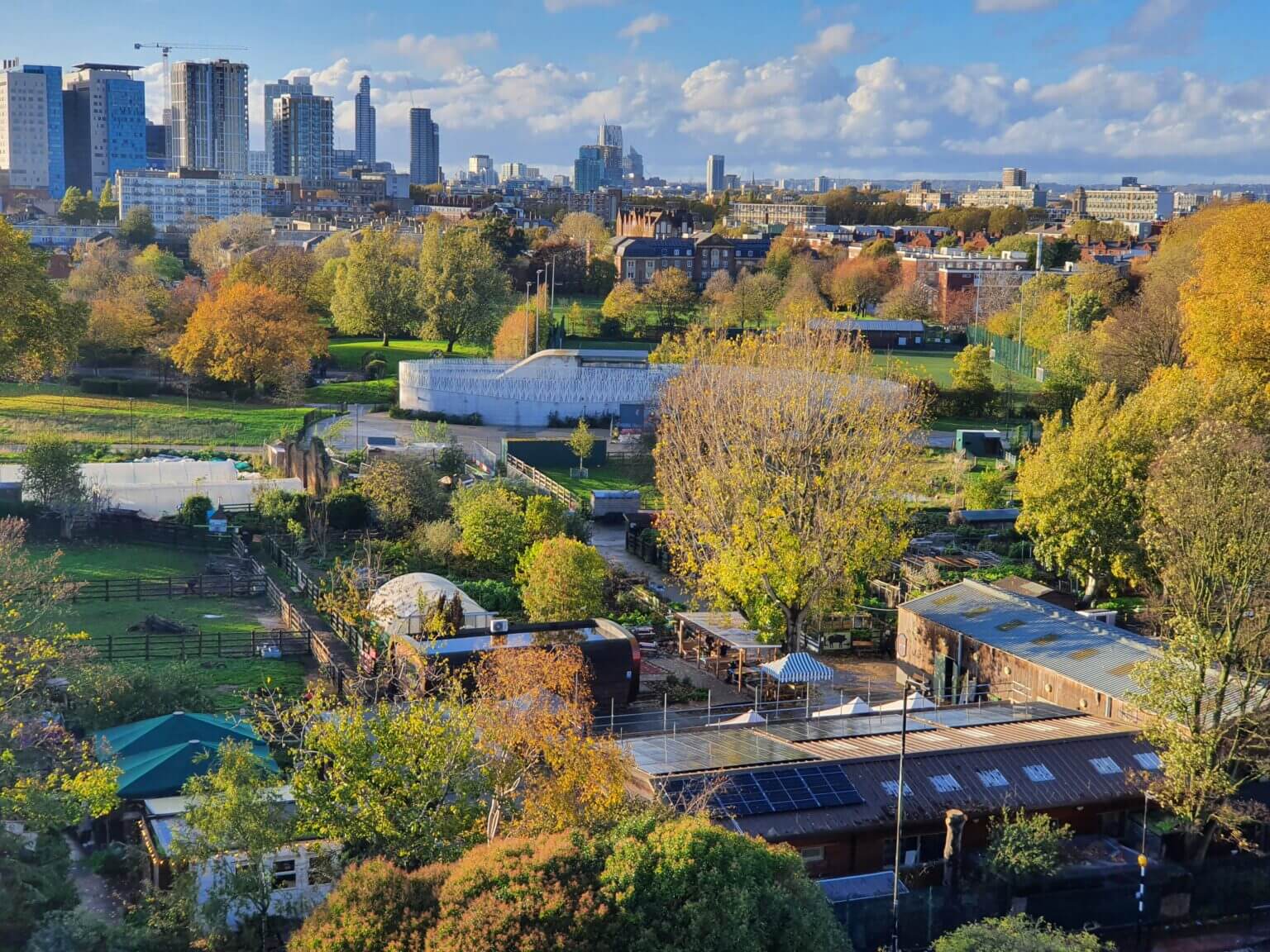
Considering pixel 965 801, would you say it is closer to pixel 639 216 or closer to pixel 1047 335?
pixel 1047 335

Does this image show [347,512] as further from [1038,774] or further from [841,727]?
[1038,774]

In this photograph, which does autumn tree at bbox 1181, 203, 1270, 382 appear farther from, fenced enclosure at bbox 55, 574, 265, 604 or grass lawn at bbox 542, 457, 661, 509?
fenced enclosure at bbox 55, 574, 265, 604

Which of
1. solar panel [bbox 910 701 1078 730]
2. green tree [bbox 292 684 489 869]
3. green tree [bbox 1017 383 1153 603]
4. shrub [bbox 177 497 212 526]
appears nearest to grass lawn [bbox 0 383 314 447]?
shrub [bbox 177 497 212 526]

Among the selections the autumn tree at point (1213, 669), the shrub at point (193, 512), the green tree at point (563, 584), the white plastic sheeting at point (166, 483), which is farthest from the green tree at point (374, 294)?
the autumn tree at point (1213, 669)

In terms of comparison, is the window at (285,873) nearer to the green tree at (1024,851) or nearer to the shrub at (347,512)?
the green tree at (1024,851)

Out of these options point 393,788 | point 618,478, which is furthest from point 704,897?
point 618,478

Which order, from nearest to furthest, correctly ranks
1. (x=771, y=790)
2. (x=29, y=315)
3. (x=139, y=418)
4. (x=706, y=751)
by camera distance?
(x=771, y=790)
(x=706, y=751)
(x=29, y=315)
(x=139, y=418)
